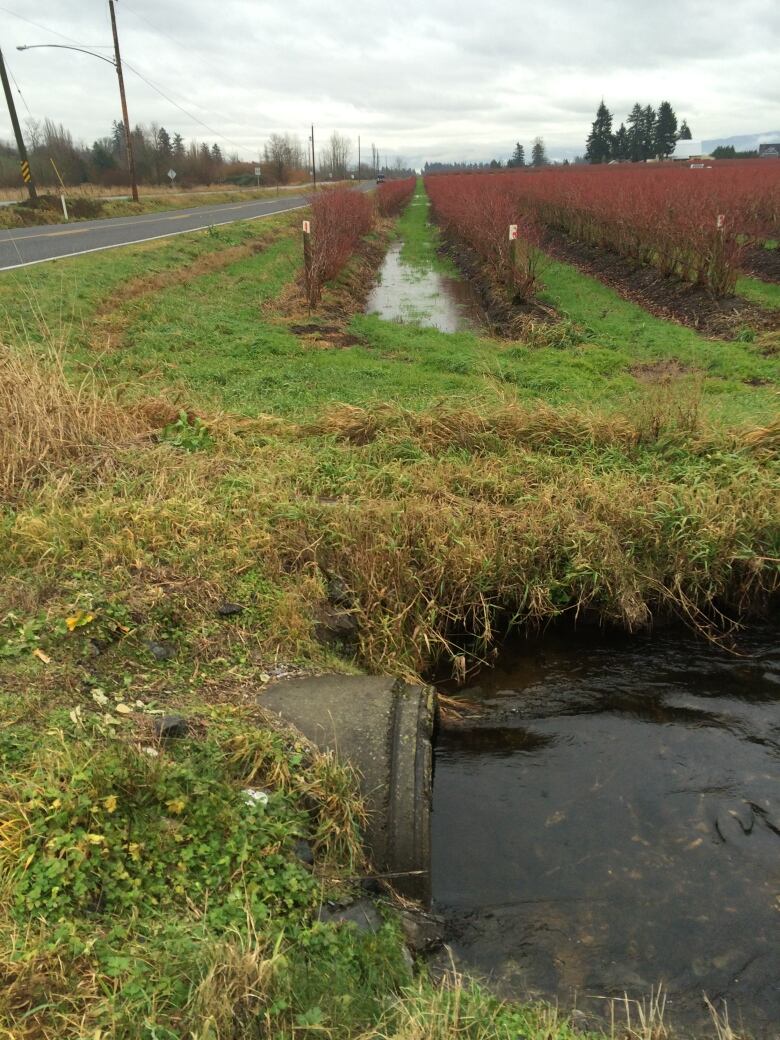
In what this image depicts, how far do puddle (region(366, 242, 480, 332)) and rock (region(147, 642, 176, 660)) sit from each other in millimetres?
8692

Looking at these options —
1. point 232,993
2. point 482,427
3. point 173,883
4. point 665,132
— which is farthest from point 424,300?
point 665,132

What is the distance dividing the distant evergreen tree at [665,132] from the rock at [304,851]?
86.2m

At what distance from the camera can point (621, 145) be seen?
7719 cm

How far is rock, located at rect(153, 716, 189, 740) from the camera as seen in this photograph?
9.68 feet

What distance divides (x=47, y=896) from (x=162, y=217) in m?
27.7

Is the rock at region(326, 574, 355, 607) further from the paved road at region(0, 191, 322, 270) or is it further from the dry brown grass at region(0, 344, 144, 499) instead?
the paved road at region(0, 191, 322, 270)

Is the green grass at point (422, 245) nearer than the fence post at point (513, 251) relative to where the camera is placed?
No

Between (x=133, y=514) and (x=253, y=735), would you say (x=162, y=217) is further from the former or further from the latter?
(x=253, y=735)

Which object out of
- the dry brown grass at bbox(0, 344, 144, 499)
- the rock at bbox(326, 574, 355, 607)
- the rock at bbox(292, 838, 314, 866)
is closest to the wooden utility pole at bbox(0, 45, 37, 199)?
the dry brown grass at bbox(0, 344, 144, 499)

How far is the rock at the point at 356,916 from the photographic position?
2523mm

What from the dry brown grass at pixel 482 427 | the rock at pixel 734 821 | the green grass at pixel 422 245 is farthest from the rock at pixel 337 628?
the green grass at pixel 422 245

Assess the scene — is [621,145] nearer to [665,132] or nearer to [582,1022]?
[665,132]

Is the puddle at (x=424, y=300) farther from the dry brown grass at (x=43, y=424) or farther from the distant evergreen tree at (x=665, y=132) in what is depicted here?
the distant evergreen tree at (x=665, y=132)

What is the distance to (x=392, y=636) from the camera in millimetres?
4328
